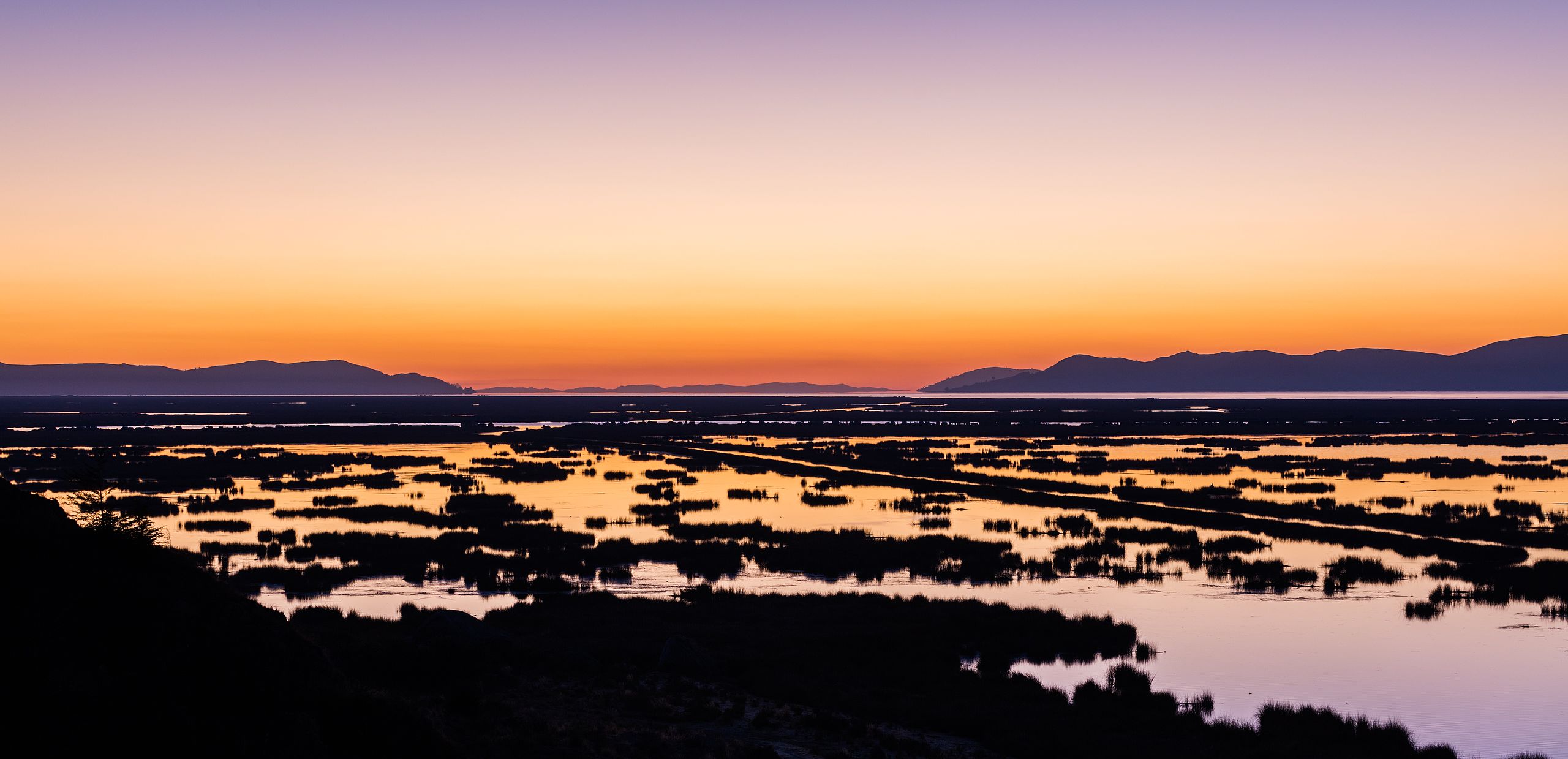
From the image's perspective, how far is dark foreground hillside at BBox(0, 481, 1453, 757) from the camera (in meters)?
10.3

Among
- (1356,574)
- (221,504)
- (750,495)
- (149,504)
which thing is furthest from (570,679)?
(149,504)

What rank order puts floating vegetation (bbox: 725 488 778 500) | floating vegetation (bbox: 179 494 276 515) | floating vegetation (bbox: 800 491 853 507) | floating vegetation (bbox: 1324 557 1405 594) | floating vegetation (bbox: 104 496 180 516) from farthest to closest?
floating vegetation (bbox: 725 488 778 500) → floating vegetation (bbox: 800 491 853 507) → floating vegetation (bbox: 179 494 276 515) → floating vegetation (bbox: 104 496 180 516) → floating vegetation (bbox: 1324 557 1405 594)

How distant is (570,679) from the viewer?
62.0ft

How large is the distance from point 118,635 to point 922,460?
209 feet

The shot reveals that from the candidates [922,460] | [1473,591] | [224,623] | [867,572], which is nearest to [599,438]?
[922,460]

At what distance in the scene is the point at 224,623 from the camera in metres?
11.5

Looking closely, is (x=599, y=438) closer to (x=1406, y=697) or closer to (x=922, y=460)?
(x=922, y=460)

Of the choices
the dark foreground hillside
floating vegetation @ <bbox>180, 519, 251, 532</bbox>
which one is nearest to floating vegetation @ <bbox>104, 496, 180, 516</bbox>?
floating vegetation @ <bbox>180, 519, 251, 532</bbox>

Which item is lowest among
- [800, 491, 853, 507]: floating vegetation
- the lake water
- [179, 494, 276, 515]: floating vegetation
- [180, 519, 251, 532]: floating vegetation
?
the lake water

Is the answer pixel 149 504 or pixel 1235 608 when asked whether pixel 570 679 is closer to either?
pixel 1235 608

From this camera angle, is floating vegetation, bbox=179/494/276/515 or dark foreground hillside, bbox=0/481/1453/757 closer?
dark foreground hillside, bbox=0/481/1453/757

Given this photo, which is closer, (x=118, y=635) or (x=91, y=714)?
(x=91, y=714)

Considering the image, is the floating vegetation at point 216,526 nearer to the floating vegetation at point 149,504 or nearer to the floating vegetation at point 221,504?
the floating vegetation at point 149,504

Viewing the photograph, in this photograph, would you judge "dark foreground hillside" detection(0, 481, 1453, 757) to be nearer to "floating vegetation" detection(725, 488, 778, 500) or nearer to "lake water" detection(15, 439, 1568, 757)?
"lake water" detection(15, 439, 1568, 757)
